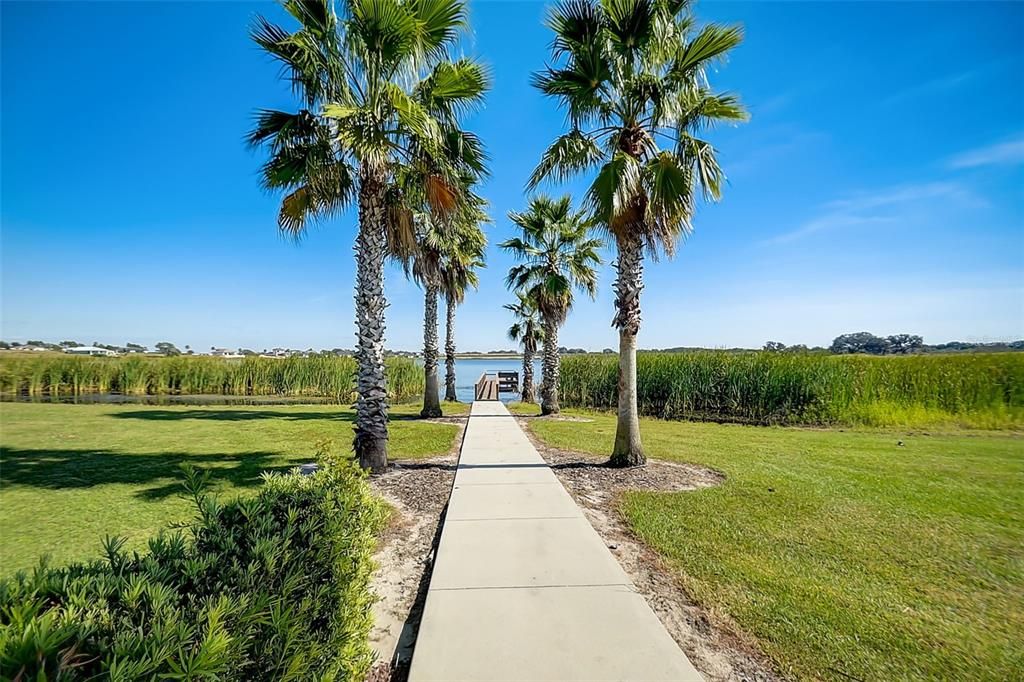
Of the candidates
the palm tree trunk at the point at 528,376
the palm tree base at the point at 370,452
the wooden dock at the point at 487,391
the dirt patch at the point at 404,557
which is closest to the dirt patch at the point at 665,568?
the dirt patch at the point at 404,557

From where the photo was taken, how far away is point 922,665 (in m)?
2.62

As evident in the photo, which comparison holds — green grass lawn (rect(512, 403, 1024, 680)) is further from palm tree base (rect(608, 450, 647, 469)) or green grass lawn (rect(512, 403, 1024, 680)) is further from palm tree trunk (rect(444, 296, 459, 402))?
palm tree trunk (rect(444, 296, 459, 402))

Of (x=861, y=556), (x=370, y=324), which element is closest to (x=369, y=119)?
(x=370, y=324)

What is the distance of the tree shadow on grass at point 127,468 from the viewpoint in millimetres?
6145

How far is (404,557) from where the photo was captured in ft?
13.6

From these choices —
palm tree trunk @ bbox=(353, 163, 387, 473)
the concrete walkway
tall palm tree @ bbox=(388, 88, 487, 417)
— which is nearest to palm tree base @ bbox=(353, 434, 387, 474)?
palm tree trunk @ bbox=(353, 163, 387, 473)

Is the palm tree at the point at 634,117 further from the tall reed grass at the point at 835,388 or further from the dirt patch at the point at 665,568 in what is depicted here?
the tall reed grass at the point at 835,388

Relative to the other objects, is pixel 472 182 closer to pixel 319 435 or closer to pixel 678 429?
pixel 319 435

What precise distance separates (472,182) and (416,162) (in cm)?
136

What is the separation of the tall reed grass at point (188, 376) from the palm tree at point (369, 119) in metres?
15.4

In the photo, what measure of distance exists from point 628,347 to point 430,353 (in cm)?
845

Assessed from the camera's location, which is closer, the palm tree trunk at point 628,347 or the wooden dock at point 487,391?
the palm tree trunk at point 628,347

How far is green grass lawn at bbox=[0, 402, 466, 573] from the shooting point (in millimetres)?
4570

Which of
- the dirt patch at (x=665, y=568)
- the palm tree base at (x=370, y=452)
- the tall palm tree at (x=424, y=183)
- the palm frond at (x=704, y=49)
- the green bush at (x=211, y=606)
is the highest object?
the palm frond at (x=704, y=49)
